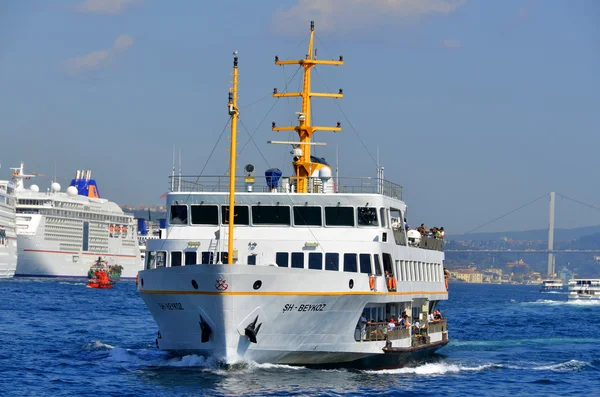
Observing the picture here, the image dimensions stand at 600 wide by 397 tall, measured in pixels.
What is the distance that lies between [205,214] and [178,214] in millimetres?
1013

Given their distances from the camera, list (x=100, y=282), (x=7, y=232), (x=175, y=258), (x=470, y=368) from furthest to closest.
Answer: (x=7, y=232) < (x=100, y=282) < (x=470, y=368) < (x=175, y=258)

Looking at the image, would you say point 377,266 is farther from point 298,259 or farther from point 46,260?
point 46,260

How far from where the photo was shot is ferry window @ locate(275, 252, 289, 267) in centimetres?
A: 3517

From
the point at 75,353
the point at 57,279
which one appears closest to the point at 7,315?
the point at 75,353

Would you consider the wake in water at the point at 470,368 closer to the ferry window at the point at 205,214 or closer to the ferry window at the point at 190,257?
the ferry window at the point at 190,257

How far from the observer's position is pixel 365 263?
35.5 m

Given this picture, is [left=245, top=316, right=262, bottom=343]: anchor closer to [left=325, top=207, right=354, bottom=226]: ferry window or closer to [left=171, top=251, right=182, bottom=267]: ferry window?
[left=171, top=251, right=182, bottom=267]: ferry window

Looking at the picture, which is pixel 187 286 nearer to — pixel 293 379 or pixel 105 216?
pixel 293 379

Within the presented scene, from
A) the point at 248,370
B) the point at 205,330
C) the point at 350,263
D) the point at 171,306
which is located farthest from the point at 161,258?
the point at 350,263

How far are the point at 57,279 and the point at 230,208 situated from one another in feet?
465

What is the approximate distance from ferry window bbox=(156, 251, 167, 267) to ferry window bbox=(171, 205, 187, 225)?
1.29m

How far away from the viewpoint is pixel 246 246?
3550cm

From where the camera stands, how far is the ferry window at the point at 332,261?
3531 cm

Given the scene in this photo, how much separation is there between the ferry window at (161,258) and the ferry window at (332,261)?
5.32 m
